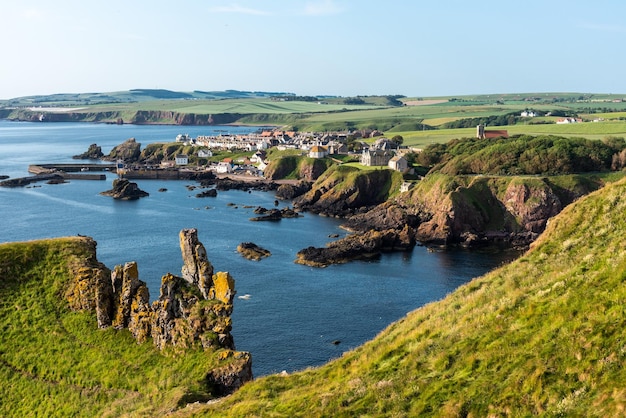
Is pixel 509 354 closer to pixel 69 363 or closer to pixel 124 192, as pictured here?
pixel 69 363

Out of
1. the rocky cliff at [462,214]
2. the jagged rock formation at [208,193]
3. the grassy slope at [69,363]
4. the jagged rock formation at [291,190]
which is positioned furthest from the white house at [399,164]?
the grassy slope at [69,363]

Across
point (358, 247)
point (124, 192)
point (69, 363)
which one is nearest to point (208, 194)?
point (124, 192)

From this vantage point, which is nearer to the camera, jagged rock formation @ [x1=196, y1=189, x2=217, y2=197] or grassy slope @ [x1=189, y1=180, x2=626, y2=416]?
grassy slope @ [x1=189, y1=180, x2=626, y2=416]

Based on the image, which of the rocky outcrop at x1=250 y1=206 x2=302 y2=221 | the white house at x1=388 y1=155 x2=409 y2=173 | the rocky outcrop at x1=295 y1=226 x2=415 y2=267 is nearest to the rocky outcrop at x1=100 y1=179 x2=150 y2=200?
the rocky outcrop at x1=250 y1=206 x2=302 y2=221

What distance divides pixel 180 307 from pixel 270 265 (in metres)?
55.2

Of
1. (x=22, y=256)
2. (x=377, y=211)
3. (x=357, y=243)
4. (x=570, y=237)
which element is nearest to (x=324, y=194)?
(x=377, y=211)

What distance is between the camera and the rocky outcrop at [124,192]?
156 metres

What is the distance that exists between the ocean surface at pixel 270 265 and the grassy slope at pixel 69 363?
21146mm

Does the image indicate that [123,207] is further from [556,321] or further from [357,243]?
[556,321]

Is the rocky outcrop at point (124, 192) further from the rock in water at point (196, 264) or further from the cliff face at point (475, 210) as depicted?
the rock in water at point (196, 264)

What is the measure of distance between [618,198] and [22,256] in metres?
40.4

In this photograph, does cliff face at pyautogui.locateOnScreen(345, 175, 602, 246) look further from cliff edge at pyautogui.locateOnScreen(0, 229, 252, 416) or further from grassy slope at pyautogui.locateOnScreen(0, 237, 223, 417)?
grassy slope at pyautogui.locateOnScreen(0, 237, 223, 417)

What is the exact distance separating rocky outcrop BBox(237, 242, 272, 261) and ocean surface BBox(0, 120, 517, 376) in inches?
51.7

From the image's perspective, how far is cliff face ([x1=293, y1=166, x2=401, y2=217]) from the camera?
138m
